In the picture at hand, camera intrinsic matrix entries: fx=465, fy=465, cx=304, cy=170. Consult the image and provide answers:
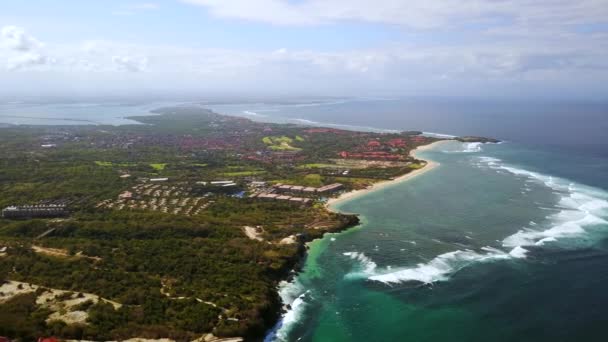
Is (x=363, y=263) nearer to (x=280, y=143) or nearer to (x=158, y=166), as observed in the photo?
(x=158, y=166)

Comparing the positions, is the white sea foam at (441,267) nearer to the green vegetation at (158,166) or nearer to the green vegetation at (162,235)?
the green vegetation at (162,235)

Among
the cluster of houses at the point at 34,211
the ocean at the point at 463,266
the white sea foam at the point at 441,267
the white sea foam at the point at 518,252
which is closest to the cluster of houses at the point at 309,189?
the ocean at the point at 463,266

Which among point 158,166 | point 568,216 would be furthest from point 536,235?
point 158,166

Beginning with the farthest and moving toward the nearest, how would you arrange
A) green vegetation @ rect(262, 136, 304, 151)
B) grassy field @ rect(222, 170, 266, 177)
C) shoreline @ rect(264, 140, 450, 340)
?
1. green vegetation @ rect(262, 136, 304, 151)
2. grassy field @ rect(222, 170, 266, 177)
3. shoreline @ rect(264, 140, 450, 340)

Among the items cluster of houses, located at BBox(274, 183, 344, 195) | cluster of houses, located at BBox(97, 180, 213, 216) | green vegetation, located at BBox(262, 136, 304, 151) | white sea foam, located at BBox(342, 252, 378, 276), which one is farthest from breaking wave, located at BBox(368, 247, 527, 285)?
green vegetation, located at BBox(262, 136, 304, 151)

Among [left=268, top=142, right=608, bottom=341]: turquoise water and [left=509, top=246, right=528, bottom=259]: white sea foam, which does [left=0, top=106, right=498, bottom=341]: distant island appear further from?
[left=509, top=246, right=528, bottom=259]: white sea foam

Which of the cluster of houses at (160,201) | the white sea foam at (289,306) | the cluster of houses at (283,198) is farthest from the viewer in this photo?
the cluster of houses at (283,198)
